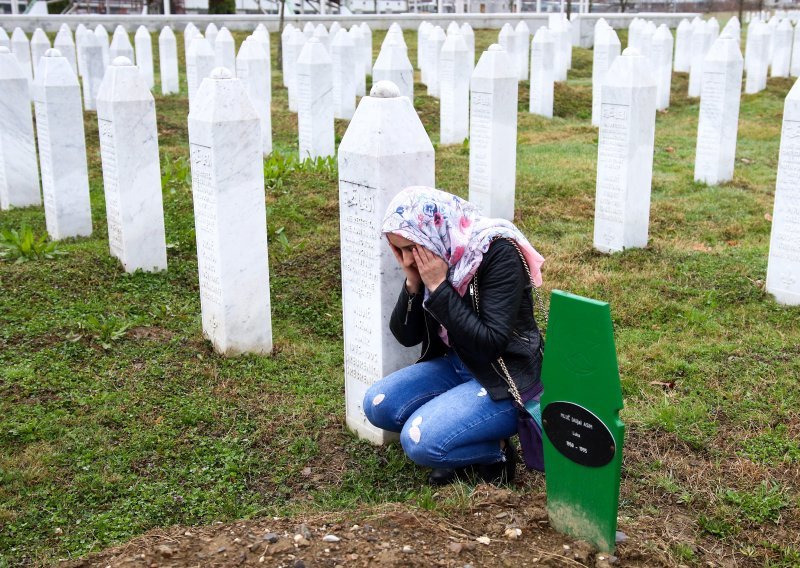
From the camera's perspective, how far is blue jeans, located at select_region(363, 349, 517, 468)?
3.63m

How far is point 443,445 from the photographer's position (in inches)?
143

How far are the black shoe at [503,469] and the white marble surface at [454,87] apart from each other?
31.2 ft

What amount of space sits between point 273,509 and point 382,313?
3.38ft

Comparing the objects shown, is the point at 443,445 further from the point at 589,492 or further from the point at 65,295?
the point at 65,295

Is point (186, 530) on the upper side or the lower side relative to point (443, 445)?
lower

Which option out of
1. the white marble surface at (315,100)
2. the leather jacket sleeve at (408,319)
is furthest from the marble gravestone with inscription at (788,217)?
the white marble surface at (315,100)

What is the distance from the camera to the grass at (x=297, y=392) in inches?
150

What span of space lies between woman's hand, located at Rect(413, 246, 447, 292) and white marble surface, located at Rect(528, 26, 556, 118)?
491 inches

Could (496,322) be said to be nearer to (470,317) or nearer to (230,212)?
(470,317)

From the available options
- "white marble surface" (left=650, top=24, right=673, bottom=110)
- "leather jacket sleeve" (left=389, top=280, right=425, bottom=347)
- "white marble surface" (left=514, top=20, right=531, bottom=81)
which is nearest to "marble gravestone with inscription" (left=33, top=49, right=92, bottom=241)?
"leather jacket sleeve" (left=389, top=280, right=425, bottom=347)

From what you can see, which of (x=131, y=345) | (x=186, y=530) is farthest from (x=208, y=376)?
(x=186, y=530)

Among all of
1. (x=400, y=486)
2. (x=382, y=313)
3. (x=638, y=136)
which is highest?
(x=638, y=136)

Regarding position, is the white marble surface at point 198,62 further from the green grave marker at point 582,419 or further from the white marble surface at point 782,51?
the white marble surface at point 782,51

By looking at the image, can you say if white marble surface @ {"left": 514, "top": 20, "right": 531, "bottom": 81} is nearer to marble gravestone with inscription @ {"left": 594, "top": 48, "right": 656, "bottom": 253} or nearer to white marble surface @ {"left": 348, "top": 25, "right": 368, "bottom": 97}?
white marble surface @ {"left": 348, "top": 25, "right": 368, "bottom": 97}
